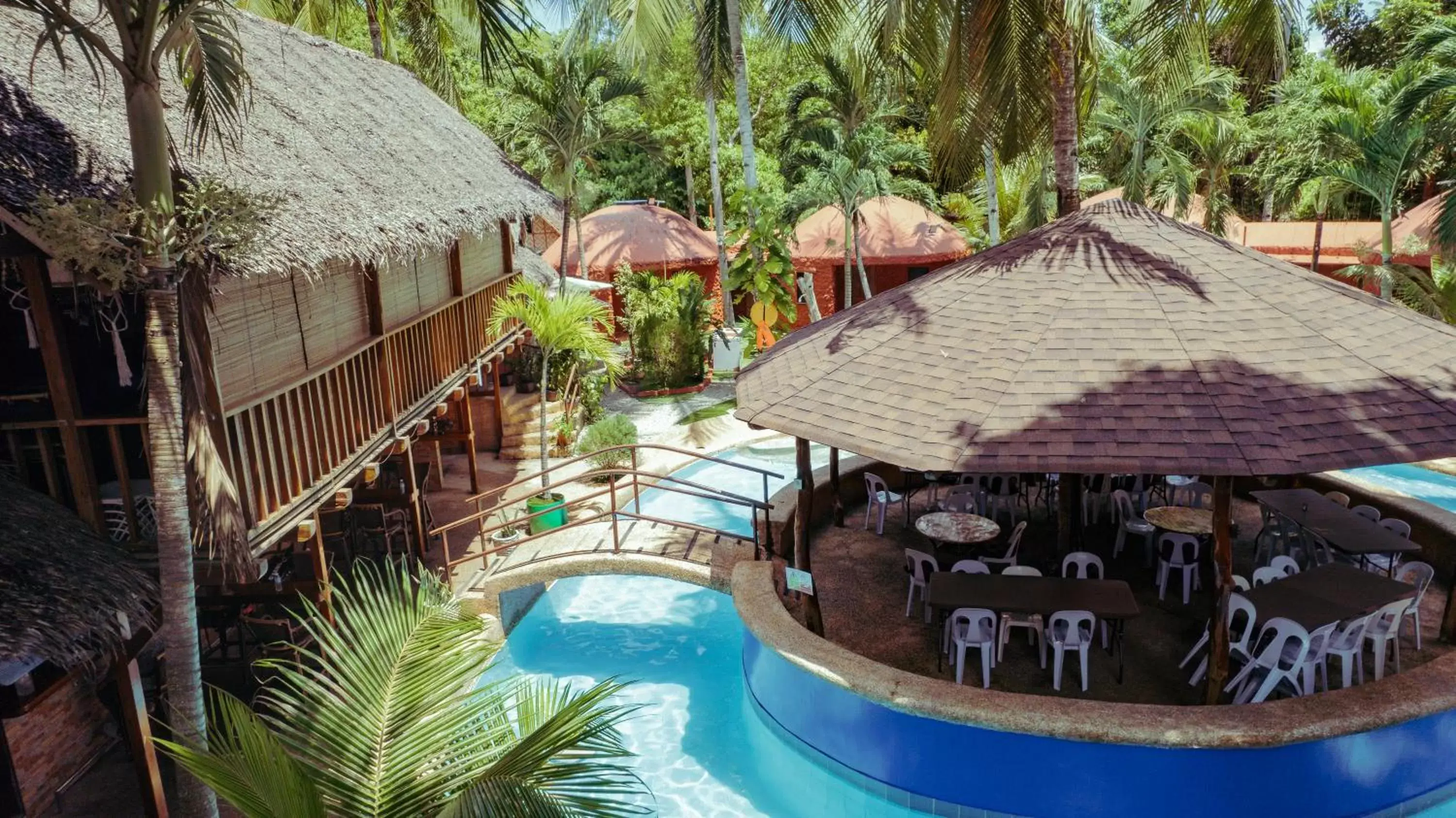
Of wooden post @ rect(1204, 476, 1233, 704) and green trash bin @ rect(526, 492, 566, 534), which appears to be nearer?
wooden post @ rect(1204, 476, 1233, 704)

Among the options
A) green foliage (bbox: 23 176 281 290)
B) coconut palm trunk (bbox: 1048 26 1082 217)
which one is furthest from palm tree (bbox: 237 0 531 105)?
green foliage (bbox: 23 176 281 290)

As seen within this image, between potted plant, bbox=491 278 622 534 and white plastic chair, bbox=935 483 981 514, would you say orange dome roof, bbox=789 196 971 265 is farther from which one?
white plastic chair, bbox=935 483 981 514

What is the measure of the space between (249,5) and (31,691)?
18808 millimetres

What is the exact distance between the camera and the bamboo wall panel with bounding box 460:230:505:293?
15.8 metres

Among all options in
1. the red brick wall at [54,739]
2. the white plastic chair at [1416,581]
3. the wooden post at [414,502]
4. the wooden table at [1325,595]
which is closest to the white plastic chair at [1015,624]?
the wooden table at [1325,595]

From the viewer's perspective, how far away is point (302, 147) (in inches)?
380

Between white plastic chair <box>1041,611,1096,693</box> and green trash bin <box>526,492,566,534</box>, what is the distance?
24.0ft

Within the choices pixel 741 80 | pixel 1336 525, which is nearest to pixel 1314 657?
pixel 1336 525

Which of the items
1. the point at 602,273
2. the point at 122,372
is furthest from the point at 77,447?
the point at 602,273

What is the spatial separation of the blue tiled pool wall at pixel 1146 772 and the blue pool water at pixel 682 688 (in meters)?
0.51

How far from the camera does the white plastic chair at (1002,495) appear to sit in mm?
11664

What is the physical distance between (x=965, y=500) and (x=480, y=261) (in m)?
9.95

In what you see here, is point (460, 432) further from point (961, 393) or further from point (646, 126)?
point (646, 126)

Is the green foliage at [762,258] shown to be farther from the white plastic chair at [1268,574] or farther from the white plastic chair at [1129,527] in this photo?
the white plastic chair at [1268,574]
